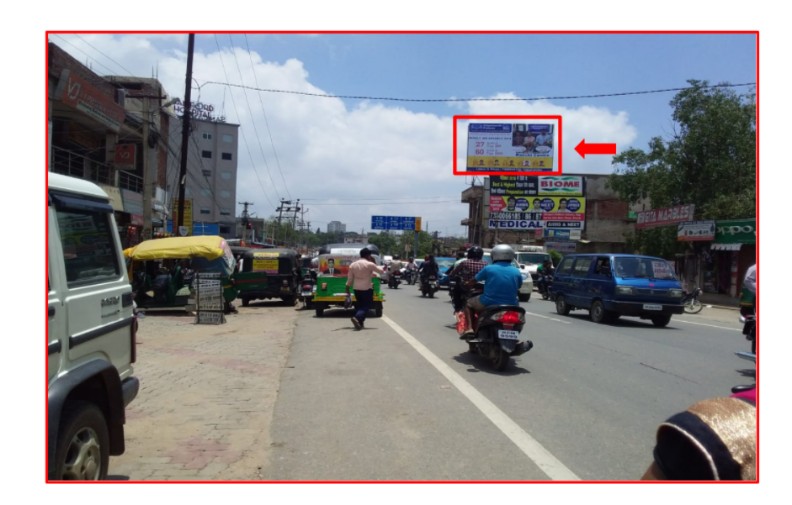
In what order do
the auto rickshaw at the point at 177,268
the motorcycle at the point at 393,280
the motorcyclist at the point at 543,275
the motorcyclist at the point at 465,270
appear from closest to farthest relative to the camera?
the motorcyclist at the point at 465,270 → the auto rickshaw at the point at 177,268 → the motorcyclist at the point at 543,275 → the motorcycle at the point at 393,280

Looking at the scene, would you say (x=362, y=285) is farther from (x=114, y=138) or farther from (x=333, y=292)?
(x=114, y=138)

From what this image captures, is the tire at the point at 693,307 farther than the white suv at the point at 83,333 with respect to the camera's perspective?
Yes

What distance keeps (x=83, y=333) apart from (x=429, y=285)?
20345mm

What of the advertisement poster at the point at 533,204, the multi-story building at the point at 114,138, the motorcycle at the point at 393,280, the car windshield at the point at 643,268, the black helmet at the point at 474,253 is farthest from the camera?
the advertisement poster at the point at 533,204

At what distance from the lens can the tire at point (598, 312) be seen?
14961mm

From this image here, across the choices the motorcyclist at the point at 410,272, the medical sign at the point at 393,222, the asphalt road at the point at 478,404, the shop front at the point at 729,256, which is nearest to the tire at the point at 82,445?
the asphalt road at the point at 478,404

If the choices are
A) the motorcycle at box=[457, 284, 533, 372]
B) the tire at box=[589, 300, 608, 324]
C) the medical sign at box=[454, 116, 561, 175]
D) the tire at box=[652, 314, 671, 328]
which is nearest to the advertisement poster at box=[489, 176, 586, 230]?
the medical sign at box=[454, 116, 561, 175]

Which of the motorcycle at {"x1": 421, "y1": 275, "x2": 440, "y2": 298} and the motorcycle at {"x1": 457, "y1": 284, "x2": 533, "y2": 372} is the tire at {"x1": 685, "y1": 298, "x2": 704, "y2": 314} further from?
the motorcycle at {"x1": 457, "y1": 284, "x2": 533, "y2": 372}

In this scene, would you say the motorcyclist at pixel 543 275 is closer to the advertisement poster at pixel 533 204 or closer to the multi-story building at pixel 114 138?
the multi-story building at pixel 114 138

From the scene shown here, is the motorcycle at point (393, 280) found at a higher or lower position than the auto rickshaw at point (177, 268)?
lower

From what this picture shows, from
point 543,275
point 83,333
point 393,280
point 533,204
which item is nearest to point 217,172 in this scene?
point 533,204

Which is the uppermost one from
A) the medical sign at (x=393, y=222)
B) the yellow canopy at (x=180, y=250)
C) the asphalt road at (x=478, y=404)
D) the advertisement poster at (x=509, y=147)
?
the advertisement poster at (x=509, y=147)

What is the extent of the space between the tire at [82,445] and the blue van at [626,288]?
42.0 feet

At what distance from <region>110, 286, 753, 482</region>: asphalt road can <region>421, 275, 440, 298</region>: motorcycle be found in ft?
38.5
